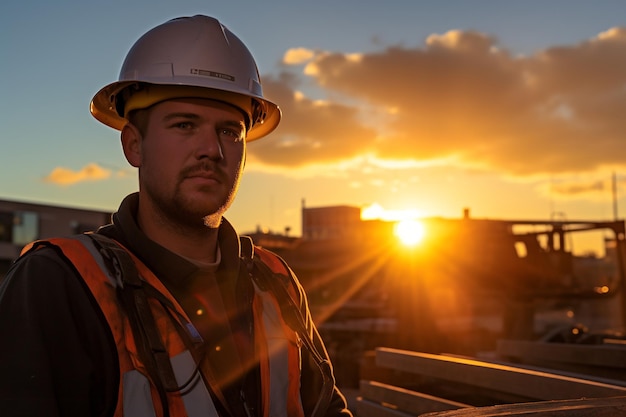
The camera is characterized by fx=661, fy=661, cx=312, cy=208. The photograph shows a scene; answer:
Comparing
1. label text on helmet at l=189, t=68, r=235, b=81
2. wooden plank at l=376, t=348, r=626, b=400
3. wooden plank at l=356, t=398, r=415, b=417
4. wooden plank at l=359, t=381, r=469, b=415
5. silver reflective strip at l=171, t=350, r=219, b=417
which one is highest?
label text on helmet at l=189, t=68, r=235, b=81

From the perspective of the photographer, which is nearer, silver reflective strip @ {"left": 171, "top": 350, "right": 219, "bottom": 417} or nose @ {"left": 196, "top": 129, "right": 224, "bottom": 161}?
silver reflective strip @ {"left": 171, "top": 350, "right": 219, "bottom": 417}

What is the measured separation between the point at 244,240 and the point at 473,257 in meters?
11.2

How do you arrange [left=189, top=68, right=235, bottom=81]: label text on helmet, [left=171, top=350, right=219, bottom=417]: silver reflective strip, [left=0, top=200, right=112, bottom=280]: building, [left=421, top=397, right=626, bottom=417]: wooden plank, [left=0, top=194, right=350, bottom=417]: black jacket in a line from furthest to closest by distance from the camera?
[left=0, top=200, right=112, bottom=280]: building
[left=189, top=68, right=235, bottom=81]: label text on helmet
[left=171, top=350, right=219, bottom=417]: silver reflective strip
[left=0, top=194, right=350, bottom=417]: black jacket
[left=421, top=397, right=626, bottom=417]: wooden plank

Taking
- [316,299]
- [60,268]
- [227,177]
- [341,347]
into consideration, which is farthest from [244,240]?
[316,299]

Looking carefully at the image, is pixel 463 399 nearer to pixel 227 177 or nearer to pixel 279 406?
pixel 279 406

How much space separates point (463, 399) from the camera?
4980mm

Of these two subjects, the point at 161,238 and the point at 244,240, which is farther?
the point at 244,240

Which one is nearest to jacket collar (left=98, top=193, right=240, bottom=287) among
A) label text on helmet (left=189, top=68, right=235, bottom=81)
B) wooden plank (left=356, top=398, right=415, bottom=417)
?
label text on helmet (left=189, top=68, right=235, bottom=81)

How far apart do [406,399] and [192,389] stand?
9.41 ft

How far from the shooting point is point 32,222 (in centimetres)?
4097

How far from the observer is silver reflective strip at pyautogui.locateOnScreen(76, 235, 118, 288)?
2227mm

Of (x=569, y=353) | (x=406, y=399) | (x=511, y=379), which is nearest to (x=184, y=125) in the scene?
(x=511, y=379)

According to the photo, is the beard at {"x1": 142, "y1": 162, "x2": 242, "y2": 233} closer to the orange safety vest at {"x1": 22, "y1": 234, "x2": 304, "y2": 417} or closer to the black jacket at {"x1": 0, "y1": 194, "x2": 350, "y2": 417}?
the orange safety vest at {"x1": 22, "y1": 234, "x2": 304, "y2": 417}

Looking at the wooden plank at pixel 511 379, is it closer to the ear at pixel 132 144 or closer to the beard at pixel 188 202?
the beard at pixel 188 202
